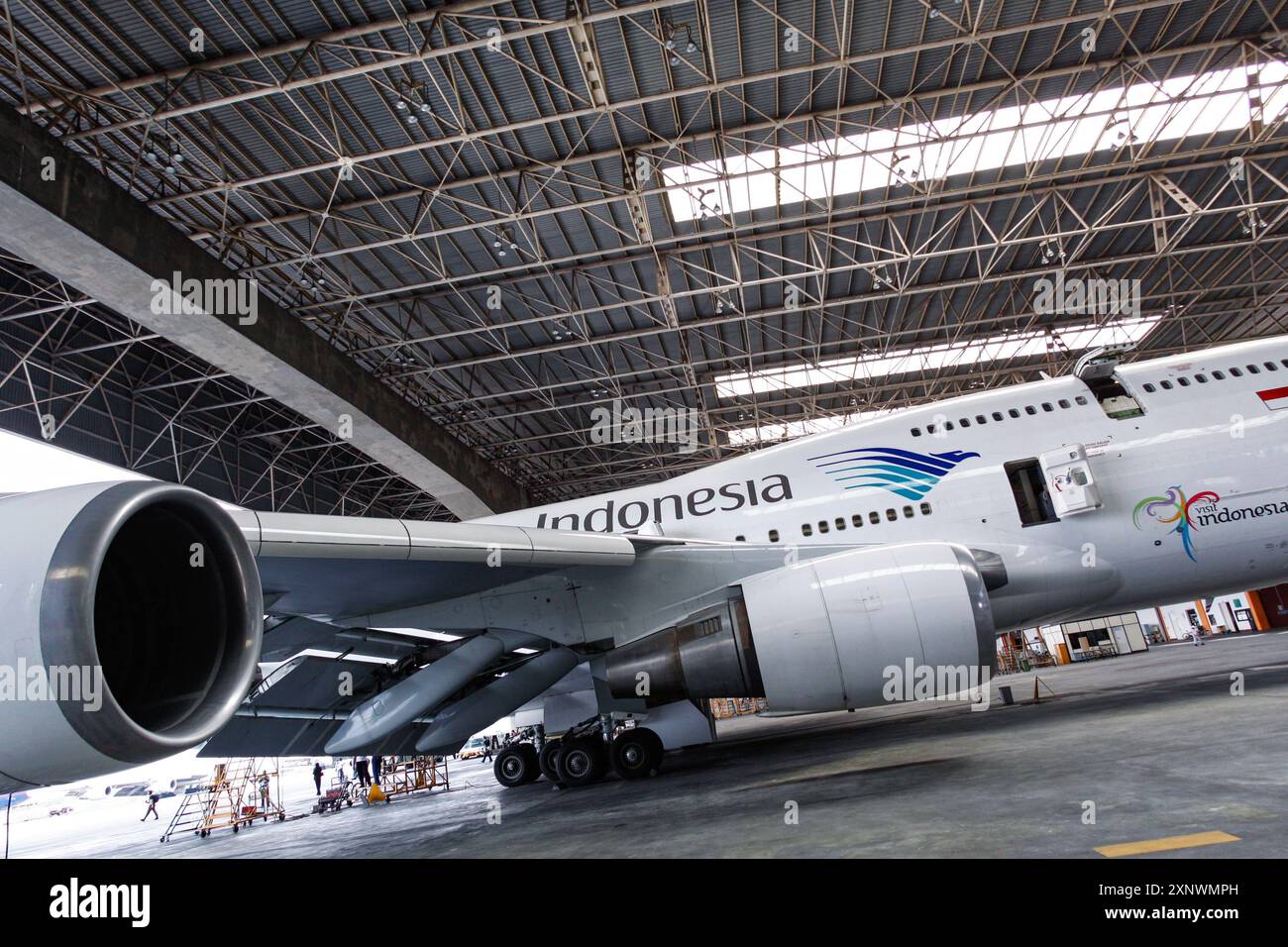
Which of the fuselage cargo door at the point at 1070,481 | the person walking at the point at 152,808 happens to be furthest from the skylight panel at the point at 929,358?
the person walking at the point at 152,808

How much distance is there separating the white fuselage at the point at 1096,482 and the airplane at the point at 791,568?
0.09 ft

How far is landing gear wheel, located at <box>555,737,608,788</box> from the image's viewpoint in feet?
34.2

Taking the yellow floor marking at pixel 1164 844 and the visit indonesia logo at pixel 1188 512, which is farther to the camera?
the visit indonesia logo at pixel 1188 512

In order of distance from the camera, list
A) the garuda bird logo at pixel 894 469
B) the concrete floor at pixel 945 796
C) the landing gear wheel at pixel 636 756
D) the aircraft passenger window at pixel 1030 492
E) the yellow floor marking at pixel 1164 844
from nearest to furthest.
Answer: the yellow floor marking at pixel 1164 844, the concrete floor at pixel 945 796, the aircraft passenger window at pixel 1030 492, the garuda bird logo at pixel 894 469, the landing gear wheel at pixel 636 756

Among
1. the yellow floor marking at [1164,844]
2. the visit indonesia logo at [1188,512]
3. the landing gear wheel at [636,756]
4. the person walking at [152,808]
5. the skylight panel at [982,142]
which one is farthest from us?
the person walking at [152,808]

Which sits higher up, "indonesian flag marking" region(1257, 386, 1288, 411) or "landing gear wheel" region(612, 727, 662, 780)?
"indonesian flag marking" region(1257, 386, 1288, 411)

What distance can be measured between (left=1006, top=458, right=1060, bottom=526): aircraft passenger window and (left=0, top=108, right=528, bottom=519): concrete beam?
14355 mm

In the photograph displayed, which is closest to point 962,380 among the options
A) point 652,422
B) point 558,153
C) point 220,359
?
point 652,422

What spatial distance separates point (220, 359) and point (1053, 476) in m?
15.7

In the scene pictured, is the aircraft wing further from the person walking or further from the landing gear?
the person walking

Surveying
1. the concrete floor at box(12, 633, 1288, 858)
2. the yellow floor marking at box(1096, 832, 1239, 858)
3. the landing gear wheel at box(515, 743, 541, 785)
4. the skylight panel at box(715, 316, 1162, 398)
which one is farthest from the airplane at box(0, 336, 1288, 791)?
the skylight panel at box(715, 316, 1162, 398)

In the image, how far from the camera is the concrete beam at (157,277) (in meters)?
11.5

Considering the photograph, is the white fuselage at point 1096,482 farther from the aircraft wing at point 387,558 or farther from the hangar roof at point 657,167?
the hangar roof at point 657,167
